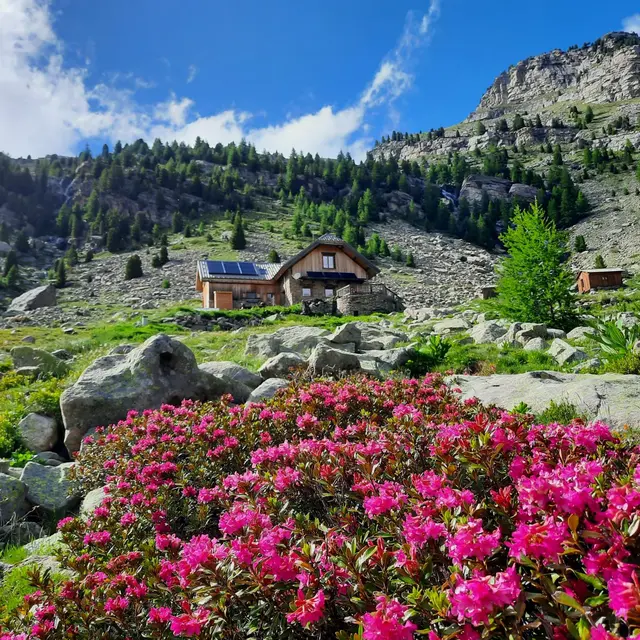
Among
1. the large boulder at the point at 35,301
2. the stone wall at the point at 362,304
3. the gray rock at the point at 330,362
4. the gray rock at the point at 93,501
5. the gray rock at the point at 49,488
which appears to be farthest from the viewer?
the large boulder at the point at 35,301

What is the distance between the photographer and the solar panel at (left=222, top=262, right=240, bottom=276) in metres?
47.1

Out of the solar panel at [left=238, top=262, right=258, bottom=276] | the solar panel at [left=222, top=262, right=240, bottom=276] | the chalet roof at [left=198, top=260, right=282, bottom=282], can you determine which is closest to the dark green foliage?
the chalet roof at [left=198, top=260, right=282, bottom=282]

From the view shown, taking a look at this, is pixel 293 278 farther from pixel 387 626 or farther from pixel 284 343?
pixel 387 626

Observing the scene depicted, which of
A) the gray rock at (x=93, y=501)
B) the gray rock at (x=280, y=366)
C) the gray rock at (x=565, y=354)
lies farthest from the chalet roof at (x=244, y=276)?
the gray rock at (x=93, y=501)

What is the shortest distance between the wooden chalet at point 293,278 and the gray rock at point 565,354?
34.1 meters

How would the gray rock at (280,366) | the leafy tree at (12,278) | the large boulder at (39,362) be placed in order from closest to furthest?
the gray rock at (280,366)
the large boulder at (39,362)
the leafy tree at (12,278)

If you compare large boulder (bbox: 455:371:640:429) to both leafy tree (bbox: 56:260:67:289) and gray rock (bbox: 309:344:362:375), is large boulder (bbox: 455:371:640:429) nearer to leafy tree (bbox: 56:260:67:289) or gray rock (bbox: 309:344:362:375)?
gray rock (bbox: 309:344:362:375)

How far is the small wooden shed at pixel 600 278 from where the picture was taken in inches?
1720

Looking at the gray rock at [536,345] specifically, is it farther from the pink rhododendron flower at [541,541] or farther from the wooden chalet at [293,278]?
the wooden chalet at [293,278]

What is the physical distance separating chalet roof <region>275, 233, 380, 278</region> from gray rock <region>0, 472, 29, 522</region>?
3944cm

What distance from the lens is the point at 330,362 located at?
368 inches

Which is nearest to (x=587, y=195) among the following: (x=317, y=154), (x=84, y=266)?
(x=317, y=154)

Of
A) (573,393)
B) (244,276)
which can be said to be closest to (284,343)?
(573,393)

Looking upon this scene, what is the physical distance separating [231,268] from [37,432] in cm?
4076
